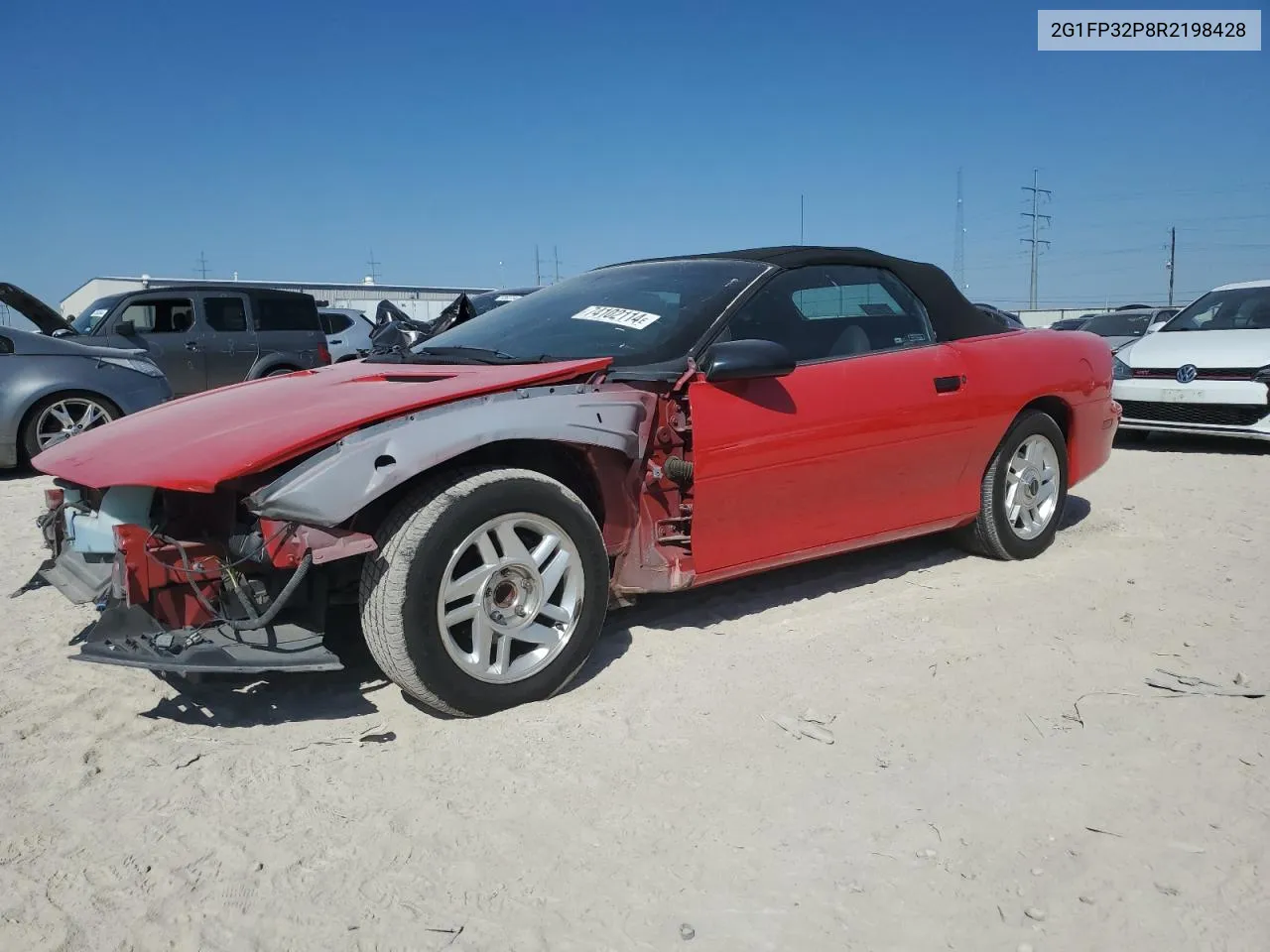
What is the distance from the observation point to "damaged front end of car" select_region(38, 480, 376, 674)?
2.54 metres

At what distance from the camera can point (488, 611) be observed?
2.82 m

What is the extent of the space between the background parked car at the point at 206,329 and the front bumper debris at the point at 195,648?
7.85 meters

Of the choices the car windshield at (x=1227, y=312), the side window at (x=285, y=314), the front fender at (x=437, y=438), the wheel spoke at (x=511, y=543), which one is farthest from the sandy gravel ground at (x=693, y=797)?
the side window at (x=285, y=314)

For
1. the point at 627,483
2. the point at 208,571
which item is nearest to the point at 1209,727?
the point at 627,483

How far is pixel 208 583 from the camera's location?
2699 millimetres

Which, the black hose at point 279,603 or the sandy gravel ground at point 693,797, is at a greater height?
the black hose at point 279,603

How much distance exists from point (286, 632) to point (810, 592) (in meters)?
2.23

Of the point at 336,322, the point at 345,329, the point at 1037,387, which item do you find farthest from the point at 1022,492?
the point at 336,322

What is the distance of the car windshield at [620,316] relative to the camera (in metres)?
3.45

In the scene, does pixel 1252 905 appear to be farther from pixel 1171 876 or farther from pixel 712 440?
pixel 712 440

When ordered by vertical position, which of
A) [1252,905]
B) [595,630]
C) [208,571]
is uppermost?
[208,571]

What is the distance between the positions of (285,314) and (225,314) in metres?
0.68

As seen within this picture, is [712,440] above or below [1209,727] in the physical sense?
above

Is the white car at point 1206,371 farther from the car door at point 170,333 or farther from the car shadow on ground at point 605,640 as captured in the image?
the car door at point 170,333
